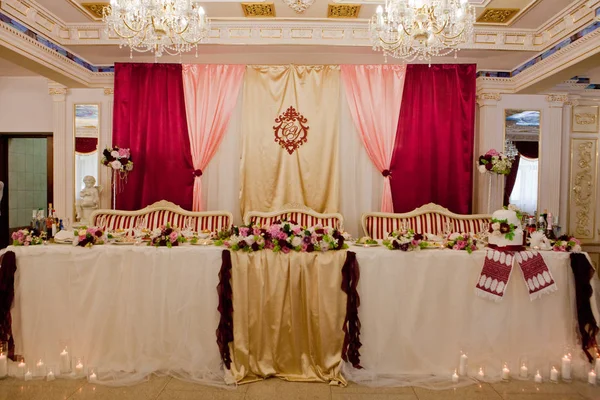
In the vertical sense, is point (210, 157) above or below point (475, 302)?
above

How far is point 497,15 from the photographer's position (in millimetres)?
4605

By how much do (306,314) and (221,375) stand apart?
0.86m

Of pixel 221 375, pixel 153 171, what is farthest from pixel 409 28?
pixel 153 171

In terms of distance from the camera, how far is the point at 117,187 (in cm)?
586

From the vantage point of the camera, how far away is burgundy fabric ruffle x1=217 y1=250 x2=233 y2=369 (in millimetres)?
3033

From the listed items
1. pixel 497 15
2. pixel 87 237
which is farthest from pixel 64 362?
pixel 497 15

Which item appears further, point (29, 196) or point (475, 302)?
point (29, 196)

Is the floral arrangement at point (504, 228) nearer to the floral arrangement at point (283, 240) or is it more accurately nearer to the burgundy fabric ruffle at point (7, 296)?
the floral arrangement at point (283, 240)

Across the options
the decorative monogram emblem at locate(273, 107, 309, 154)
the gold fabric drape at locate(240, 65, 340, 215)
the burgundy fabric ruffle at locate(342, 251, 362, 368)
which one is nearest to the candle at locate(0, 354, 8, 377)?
the burgundy fabric ruffle at locate(342, 251, 362, 368)

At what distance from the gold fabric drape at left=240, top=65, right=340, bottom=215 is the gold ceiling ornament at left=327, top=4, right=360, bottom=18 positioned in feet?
3.38

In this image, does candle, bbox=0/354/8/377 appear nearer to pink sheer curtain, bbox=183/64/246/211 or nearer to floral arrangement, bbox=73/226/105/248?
floral arrangement, bbox=73/226/105/248

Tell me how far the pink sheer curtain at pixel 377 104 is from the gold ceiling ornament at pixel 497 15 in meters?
1.28

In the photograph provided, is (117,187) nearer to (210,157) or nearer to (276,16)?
(210,157)

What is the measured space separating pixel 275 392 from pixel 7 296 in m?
2.36
